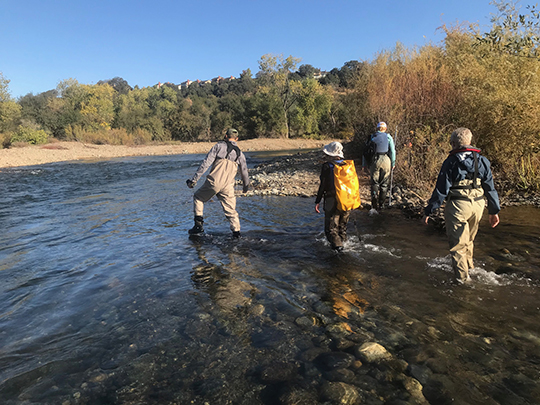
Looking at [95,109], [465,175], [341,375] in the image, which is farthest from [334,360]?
[95,109]

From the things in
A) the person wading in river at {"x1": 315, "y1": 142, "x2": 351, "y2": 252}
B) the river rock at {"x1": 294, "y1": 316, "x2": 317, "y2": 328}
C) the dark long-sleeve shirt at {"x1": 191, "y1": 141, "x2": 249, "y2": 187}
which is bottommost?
the river rock at {"x1": 294, "y1": 316, "x2": 317, "y2": 328}

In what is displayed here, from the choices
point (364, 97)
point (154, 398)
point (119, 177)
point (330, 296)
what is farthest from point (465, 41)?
point (119, 177)

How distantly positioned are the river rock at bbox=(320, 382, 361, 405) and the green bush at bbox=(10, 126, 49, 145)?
5363 cm

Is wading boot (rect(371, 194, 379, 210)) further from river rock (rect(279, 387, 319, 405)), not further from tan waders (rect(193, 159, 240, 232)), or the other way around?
river rock (rect(279, 387, 319, 405))

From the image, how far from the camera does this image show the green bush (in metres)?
44.2

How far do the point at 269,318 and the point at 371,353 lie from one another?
50.1 inches

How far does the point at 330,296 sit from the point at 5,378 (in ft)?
11.9

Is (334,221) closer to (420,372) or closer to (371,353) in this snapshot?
(371,353)

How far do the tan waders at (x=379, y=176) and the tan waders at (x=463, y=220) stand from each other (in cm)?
433

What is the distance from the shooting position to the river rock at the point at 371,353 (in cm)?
322

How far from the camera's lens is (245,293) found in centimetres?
474

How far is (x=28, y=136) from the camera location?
4478 cm

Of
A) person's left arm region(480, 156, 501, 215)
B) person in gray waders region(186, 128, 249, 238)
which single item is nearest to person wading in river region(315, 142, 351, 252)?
person in gray waders region(186, 128, 249, 238)

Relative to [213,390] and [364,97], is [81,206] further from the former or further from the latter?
[364,97]
